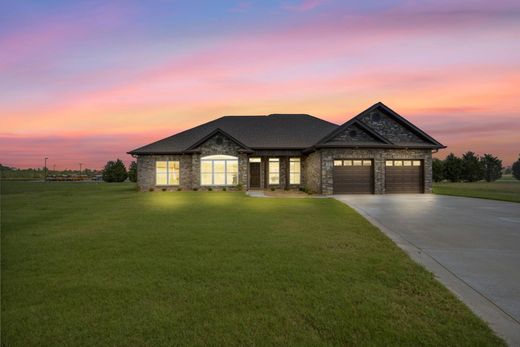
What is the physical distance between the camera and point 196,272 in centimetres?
552

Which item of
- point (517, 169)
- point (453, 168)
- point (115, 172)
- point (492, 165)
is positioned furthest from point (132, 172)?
point (517, 169)

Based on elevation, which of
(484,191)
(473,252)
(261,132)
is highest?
(261,132)

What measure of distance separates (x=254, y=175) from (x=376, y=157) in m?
10.7

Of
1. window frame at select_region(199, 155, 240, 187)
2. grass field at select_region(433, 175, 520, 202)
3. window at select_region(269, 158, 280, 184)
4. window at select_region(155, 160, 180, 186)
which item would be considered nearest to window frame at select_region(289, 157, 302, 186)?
window at select_region(269, 158, 280, 184)

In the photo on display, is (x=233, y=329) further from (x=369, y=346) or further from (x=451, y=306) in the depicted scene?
(x=451, y=306)

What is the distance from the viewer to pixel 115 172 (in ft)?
181

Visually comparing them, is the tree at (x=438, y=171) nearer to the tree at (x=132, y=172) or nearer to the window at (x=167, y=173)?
the window at (x=167, y=173)

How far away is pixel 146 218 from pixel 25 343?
866 cm

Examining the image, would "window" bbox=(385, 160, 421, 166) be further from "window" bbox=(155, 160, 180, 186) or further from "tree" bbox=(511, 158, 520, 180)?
"tree" bbox=(511, 158, 520, 180)

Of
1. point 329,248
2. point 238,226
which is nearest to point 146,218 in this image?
point 238,226

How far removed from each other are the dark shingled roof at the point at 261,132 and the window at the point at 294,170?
1.62 meters

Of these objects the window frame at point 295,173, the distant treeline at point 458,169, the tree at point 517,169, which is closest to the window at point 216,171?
the window frame at point 295,173

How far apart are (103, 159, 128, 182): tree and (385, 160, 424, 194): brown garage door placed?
46.7 m

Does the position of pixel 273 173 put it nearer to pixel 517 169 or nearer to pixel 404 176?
pixel 404 176
